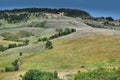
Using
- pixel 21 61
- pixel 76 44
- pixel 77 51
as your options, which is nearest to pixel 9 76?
pixel 21 61

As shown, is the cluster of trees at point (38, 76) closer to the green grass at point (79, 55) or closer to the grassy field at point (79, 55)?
the grassy field at point (79, 55)

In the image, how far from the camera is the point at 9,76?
7556cm

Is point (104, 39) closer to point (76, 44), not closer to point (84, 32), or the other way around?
point (76, 44)

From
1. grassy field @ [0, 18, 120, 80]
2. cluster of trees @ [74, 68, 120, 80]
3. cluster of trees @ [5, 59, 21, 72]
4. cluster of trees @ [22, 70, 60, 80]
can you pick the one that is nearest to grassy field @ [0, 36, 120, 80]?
grassy field @ [0, 18, 120, 80]

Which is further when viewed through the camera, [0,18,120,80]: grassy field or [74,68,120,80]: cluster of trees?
[0,18,120,80]: grassy field

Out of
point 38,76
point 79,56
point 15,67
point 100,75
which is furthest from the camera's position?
point 79,56

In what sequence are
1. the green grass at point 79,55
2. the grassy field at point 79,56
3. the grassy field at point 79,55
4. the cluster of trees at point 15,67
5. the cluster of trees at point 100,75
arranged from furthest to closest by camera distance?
1. the green grass at point 79,55
2. the grassy field at point 79,56
3. the grassy field at point 79,55
4. the cluster of trees at point 15,67
5. the cluster of trees at point 100,75

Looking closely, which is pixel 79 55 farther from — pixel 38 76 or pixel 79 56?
pixel 38 76

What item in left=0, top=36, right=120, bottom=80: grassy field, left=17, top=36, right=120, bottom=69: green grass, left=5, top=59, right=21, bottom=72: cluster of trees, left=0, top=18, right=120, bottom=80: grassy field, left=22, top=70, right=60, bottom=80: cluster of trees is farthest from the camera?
left=17, top=36, right=120, bottom=69: green grass

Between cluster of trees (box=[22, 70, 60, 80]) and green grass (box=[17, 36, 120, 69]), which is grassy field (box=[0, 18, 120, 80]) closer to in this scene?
green grass (box=[17, 36, 120, 69])

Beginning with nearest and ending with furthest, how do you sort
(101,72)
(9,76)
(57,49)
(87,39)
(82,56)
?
(101,72) → (9,76) → (82,56) → (57,49) → (87,39)

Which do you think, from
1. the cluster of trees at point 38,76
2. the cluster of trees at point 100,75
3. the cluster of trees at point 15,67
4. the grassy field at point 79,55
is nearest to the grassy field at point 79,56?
the grassy field at point 79,55

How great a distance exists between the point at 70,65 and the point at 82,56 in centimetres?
886

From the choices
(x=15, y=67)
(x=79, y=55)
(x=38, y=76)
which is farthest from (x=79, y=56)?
(x=38, y=76)
